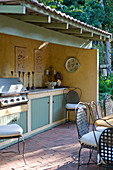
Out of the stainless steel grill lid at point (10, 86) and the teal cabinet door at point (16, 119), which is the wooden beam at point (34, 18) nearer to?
the stainless steel grill lid at point (10, 86)

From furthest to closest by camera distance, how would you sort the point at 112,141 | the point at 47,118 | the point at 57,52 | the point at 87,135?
1. the point at 57,52
2. the point at 47,118
3. the point at 87,135
4. the point at 112,141

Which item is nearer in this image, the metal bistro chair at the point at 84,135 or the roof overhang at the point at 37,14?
the metal bistro chair at the point at 84,135

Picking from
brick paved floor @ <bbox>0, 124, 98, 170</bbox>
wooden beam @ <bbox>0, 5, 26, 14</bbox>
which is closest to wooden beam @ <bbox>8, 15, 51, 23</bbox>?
wooden beam @ <bbox>0, 5, 26, 14</bbox>

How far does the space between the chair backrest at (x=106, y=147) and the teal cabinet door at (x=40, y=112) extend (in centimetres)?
273

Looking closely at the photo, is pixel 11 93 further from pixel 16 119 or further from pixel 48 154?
pixel 48 154

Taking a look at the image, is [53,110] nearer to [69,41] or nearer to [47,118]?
[47,118]

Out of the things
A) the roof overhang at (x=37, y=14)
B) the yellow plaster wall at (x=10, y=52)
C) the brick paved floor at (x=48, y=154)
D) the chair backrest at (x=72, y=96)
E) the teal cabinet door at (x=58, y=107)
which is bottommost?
the brick paved floor at (x=48, y=154)

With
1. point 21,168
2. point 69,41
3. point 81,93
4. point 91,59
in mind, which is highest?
point 69,41

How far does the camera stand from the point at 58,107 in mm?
6289

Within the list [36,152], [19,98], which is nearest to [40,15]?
[19,98]

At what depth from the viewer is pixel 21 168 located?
3.51m

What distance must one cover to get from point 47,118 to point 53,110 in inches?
13.7

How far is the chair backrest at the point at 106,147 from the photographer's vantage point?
264 cm

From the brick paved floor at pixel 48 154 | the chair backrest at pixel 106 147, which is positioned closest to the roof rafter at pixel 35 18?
the chair backrest at pixel 106 147
